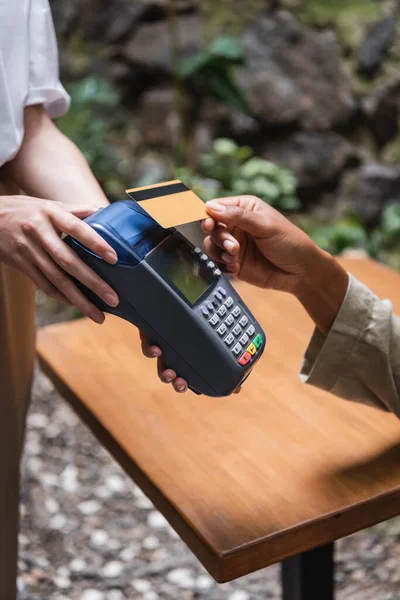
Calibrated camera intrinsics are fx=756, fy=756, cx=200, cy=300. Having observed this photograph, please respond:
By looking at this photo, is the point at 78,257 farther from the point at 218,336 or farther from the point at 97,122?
the point at 97,122

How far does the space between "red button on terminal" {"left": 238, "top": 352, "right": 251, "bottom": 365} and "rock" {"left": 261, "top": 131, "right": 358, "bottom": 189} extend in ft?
8.19

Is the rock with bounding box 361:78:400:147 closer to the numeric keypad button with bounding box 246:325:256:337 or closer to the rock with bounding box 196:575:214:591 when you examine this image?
the rock with bounding box 196:575:214:591

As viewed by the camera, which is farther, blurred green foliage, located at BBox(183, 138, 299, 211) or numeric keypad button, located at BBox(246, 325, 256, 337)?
blurred green foliage, located at BBox(183, 138, 299, 211)

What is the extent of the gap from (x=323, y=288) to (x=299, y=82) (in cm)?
250

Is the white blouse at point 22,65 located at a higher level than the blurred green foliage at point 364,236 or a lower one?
higher

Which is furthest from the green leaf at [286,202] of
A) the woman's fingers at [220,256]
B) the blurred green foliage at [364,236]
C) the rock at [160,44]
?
the woman's fingers at [220,256]

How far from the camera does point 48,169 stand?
0.94 metres

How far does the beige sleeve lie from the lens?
2.79ft

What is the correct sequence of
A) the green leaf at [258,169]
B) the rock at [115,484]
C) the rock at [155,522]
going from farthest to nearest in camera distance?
the green leaf at [258,169] < the rock at [115,484] < the rock at [155,522]

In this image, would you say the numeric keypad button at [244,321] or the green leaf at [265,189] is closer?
the numeric keypad button at [244,321]

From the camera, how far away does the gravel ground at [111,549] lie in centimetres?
161

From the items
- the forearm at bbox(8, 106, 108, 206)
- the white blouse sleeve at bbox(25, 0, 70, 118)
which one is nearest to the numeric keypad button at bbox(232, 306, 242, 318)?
the forearm at bbox(8, 106, 108, 206)

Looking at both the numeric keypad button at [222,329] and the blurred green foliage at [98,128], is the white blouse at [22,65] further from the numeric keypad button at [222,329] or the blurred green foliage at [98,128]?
the blurred green foliage at [98,128]

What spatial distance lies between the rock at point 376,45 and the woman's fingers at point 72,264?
8.96 ft
